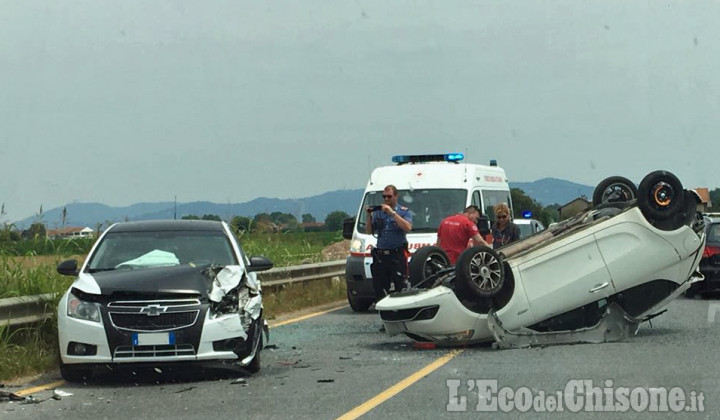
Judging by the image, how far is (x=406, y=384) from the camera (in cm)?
1043

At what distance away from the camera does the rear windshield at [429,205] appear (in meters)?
19.7

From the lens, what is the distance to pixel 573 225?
14.5 m

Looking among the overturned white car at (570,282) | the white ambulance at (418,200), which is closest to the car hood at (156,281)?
the overturned white car at (570,282)

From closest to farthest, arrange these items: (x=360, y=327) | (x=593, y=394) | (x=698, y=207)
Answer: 1. (x=593, y=394)
2. (x=698, y=207)
3. (x=360, y=327)

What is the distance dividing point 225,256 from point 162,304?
1.55 metres

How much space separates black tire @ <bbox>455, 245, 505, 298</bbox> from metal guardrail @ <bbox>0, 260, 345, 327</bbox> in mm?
4452

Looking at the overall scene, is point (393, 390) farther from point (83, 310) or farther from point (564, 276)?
point (564, 276)

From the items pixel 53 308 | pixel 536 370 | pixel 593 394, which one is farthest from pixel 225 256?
pixel 593 394

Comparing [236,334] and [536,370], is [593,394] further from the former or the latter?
[236,334]

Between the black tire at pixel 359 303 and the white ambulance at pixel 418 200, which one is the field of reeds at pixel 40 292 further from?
the white ambulance at pixel 418 200

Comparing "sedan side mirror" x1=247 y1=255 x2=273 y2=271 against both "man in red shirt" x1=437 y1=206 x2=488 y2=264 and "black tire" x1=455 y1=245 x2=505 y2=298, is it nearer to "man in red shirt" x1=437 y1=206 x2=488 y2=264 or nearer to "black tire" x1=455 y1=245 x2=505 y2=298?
"black tire" x1=455 y1=245 x2=505 y2=298

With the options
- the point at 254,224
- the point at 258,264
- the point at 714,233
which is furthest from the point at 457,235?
the point at 254,224

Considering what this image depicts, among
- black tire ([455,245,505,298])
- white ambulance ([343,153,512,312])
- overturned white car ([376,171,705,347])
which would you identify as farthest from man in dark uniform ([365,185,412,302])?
black tire ([455,245,505,298])

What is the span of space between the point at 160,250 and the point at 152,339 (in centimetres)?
171
